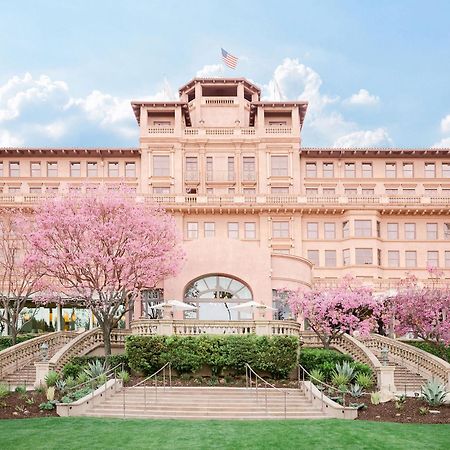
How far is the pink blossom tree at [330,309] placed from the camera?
36000mm

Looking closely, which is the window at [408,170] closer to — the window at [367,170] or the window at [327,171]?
the window at [367,170]

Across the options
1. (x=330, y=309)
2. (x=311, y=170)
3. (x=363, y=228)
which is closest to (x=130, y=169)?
(x=311, y=170)

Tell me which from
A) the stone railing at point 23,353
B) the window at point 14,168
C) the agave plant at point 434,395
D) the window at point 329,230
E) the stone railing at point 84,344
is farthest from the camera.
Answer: the window at point 14,168

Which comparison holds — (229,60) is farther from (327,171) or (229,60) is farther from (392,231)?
(392,231)

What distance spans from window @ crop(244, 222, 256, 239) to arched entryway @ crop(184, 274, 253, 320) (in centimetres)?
1852

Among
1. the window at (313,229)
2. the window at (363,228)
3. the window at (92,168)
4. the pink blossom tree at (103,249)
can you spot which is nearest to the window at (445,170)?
the window at (363,228)

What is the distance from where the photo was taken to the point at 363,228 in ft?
194

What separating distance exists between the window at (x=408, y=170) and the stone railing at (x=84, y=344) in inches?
1646

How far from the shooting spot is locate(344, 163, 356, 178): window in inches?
2650

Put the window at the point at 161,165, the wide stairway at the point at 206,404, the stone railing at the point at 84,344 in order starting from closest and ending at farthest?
the wide stairway at the point at 206,404 → the stone railing at the point at 84,344 → the window at the point at 161,165

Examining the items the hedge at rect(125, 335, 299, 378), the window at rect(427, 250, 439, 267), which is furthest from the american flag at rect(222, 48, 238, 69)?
the hedge at rect(125, 335, 299, 378)

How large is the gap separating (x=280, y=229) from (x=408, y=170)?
58.4 ft

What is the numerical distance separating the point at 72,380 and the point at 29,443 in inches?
367

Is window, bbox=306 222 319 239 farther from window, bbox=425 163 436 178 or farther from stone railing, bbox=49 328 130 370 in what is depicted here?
stone railing, bbox=49 328 130 370
